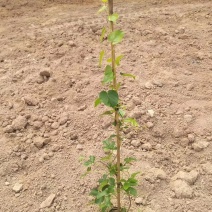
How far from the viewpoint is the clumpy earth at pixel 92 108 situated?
7.93 ft

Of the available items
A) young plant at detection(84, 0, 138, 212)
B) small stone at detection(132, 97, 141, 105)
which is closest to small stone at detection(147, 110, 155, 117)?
small stone at detection(132, 97, 141, 105)

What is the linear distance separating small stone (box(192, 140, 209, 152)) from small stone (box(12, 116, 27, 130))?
148 centimetres

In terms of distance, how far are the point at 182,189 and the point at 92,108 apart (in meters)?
1.14

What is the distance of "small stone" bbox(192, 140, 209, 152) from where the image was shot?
2664 millimetres

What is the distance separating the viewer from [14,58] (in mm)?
3795

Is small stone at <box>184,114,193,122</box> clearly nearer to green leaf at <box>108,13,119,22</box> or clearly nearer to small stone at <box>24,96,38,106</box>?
small stone at <box>24,96,38,106</box>

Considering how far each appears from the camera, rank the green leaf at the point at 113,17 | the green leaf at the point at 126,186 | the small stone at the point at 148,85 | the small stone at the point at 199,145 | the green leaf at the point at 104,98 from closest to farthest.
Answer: the green leaf at the point at 113,17 < the green leaf at the point at 104,98 < the green leaf at the point at 126,186 < the small stone at the point at 199,145 < the small stone at the point at 148,85

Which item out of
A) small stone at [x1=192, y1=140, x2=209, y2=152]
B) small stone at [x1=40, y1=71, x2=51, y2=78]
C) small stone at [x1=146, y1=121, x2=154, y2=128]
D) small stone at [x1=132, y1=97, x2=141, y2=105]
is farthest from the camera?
small stone at [x1=40, y1=71, x2=51, y2=78]

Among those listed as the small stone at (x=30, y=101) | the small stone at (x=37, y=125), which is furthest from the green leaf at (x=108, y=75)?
the small stone at (x=30, y=101)

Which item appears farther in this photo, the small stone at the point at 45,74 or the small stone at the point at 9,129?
the small stone at the point at 45,74

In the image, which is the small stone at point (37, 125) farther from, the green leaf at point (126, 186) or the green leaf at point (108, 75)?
the green leaf at point (108, 75)

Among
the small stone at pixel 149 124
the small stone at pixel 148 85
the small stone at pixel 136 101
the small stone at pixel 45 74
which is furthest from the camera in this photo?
the small stone at pixel 45 74

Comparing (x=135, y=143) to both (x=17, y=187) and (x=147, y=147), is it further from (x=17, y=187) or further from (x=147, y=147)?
(x=17, y=187)

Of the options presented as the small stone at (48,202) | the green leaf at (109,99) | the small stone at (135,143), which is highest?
the green leaf at (109,99)
